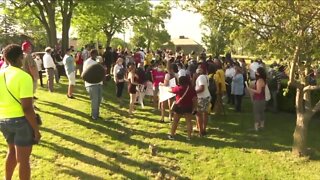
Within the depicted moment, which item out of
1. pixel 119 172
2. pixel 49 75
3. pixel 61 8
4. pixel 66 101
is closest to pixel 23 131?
pixel 119 172

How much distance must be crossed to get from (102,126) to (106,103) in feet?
11.9

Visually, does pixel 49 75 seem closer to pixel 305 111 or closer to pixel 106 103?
pixel 106 103

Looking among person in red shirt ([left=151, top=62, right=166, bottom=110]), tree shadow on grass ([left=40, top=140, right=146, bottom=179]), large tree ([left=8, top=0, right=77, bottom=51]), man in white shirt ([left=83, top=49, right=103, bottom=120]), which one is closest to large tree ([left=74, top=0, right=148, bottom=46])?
large tree ([left=8, top=0, right=77, bottom=51])

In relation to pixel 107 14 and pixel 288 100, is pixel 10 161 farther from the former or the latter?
pixel 107 14

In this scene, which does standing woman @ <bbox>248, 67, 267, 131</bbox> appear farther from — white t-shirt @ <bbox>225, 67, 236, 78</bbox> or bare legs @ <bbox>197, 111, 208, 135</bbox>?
white t-shirt @ <bbox>225, 67, 236, 78</bbox>

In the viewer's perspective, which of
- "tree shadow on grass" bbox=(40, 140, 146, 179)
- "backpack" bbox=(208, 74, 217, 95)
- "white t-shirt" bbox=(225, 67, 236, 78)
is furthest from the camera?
"white t-shirt" bbox=(225, 67, 236, 78)

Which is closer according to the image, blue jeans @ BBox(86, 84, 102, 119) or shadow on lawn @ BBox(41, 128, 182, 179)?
shadow on lawn @ BBox(41, 128, 182, 179)

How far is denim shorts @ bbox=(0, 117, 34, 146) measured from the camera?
555 centimetres

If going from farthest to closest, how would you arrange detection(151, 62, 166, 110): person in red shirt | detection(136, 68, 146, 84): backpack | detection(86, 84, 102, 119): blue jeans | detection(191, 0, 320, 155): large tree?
detection(151, 62, 166, 110): person in red shirt, detection(136, 68, 146, 84): backpack, detection(86, 84, 102, 119): blue jeans, detection(191, 0, 320, 155): large tree

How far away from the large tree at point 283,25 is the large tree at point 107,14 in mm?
18331

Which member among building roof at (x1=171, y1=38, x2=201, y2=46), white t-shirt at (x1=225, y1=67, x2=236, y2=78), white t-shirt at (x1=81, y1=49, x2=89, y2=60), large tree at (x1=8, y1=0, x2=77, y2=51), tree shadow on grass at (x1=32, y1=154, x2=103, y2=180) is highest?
building roof at (x1=171, y1=38, x2=201, y2=46)

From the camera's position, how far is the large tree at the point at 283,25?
7.38 m

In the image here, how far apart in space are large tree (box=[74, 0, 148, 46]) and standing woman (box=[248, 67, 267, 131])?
16.7 metres

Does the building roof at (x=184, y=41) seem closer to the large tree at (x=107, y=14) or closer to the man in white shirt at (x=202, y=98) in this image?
the large tree at (x=107, y=14)
